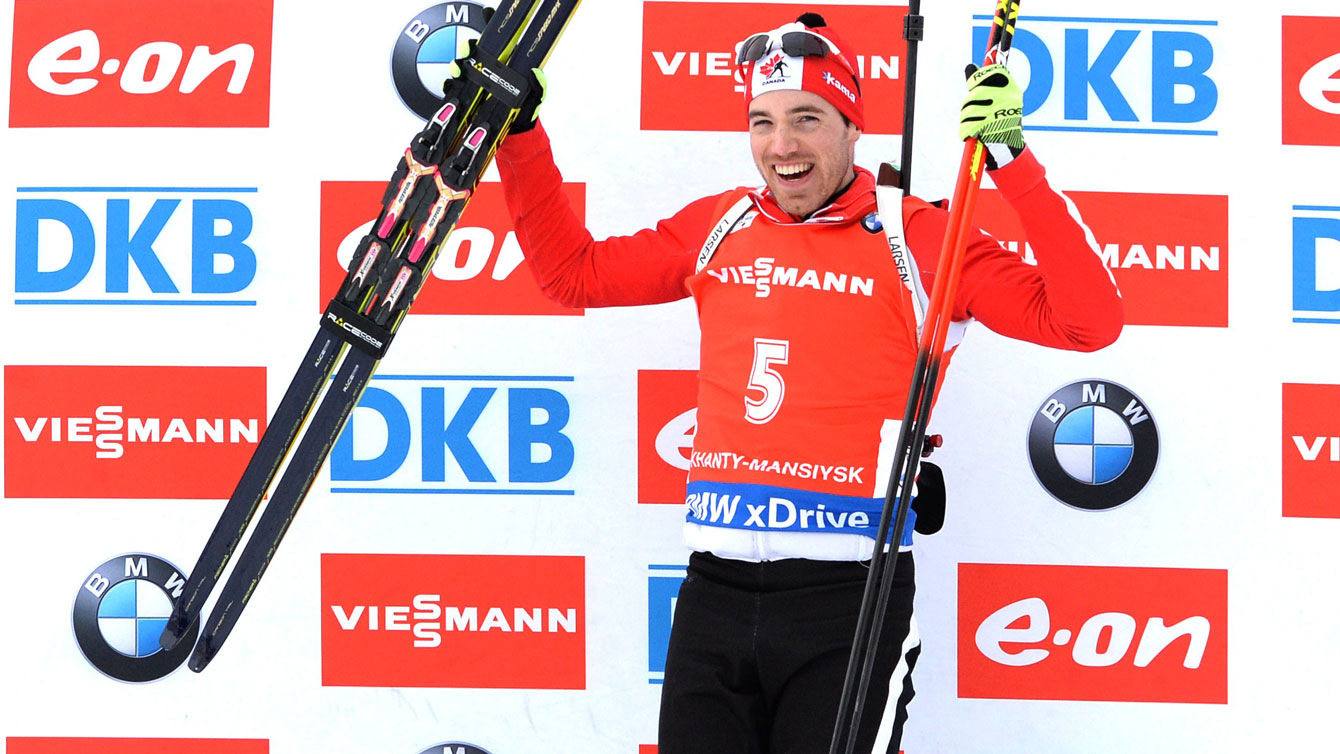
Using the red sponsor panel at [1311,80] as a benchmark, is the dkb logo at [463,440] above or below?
below

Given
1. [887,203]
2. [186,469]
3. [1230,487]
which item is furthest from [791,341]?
[186,469]

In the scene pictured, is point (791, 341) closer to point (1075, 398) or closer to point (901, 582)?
point (901, 582)

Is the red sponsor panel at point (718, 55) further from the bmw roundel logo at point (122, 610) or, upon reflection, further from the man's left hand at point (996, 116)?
the bmw roundel logo at point (122, 610)

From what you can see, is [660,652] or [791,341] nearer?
[791,341]

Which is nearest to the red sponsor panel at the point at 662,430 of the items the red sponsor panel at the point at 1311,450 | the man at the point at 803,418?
the man at the point at 803,418

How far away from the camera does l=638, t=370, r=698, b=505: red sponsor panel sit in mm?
2086

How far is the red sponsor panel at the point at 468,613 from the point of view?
210 cm

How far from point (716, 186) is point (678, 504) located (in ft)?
2.02

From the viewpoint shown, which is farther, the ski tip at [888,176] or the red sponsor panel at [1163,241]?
the red sponsor panel at [1163,241]

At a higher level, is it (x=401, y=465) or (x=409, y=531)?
(x=401, y=465)

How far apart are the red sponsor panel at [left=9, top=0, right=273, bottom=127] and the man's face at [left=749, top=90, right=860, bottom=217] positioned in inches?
42.7

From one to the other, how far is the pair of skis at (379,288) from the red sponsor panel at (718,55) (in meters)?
0.37

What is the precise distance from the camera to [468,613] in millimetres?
2104

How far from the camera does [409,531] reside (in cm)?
210
